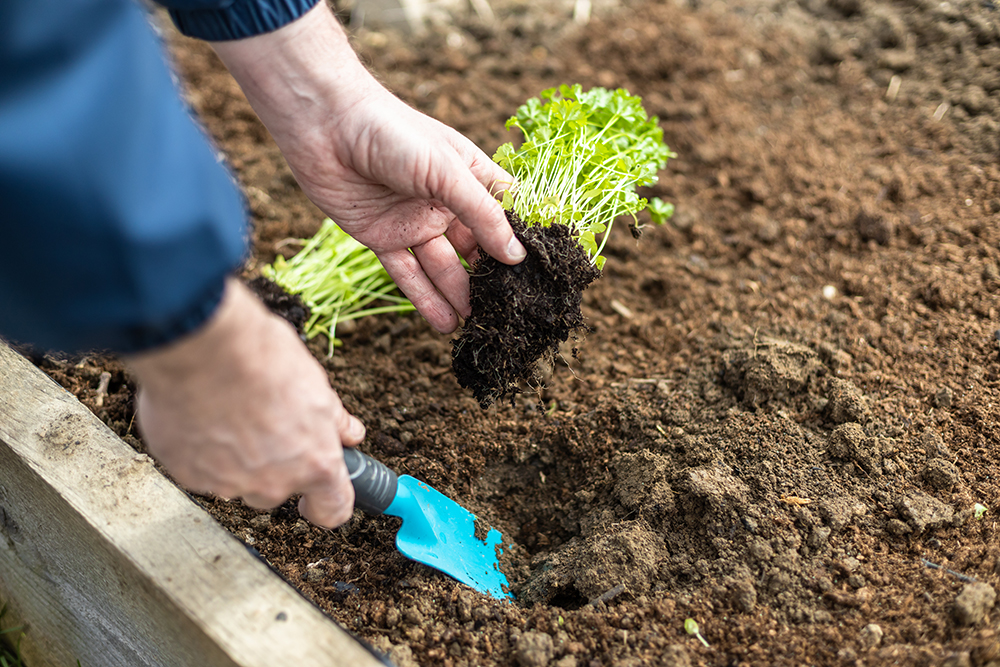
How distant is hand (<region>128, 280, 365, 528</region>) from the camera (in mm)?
1233

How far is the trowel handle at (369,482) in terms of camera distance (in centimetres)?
177

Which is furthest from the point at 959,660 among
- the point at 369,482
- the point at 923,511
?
the point at 369,482

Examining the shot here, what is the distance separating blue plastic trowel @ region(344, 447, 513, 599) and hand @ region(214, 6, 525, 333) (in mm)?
691

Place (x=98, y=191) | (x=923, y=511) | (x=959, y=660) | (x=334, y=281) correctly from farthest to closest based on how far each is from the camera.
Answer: (x=334, y=281) < (x=923, y=511) < (x=959, y=660) < (x=98, y=191)

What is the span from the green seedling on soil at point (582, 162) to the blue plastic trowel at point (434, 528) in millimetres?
899

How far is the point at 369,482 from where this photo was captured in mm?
1813

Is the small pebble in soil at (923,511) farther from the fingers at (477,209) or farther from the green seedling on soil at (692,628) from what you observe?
the fingers at (477,209)

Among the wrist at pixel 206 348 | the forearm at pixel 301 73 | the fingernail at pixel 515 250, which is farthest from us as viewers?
the fingernail at pixel 515 250

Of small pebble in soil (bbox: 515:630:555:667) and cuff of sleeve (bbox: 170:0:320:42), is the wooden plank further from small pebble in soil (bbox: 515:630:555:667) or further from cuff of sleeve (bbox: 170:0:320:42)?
cuff of sleeve (bbox: 170:0:320:42)

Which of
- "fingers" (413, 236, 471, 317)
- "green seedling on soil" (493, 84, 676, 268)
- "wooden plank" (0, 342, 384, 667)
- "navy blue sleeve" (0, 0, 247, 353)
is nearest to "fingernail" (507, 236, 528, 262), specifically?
"green seedling on soil" (493, 84, 676, 268)

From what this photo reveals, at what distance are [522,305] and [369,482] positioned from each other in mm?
686

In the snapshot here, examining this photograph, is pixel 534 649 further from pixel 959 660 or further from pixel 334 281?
pixel 334 281

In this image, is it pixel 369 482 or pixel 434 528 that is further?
pixel 434 528

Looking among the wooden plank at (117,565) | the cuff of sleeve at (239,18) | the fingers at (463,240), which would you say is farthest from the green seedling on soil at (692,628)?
the cuff of sleeve at (239,18)
